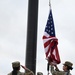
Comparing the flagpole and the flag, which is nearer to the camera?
the flag

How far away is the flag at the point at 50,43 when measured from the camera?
2003cm

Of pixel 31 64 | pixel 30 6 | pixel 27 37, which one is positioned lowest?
pixel 31 64

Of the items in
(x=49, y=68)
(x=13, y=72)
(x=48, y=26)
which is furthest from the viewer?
(x=48, y=26)

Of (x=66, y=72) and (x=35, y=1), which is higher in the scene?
(x=35, y=1)

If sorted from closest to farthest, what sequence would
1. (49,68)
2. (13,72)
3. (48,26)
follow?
(13,72) < (49,68) < (48,26)

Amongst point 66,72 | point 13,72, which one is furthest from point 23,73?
point 66,72

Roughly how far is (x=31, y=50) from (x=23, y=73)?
551 cm

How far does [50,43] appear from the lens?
20.6 metres

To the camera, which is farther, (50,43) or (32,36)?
(32,36)

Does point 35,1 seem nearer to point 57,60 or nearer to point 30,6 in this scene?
point 30,6

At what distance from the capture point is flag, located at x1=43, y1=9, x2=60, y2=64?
20.0 meters

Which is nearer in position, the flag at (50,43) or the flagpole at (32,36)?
the flag at (50,43)

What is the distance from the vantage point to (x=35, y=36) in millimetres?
22172

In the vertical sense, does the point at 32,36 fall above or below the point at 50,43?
above
